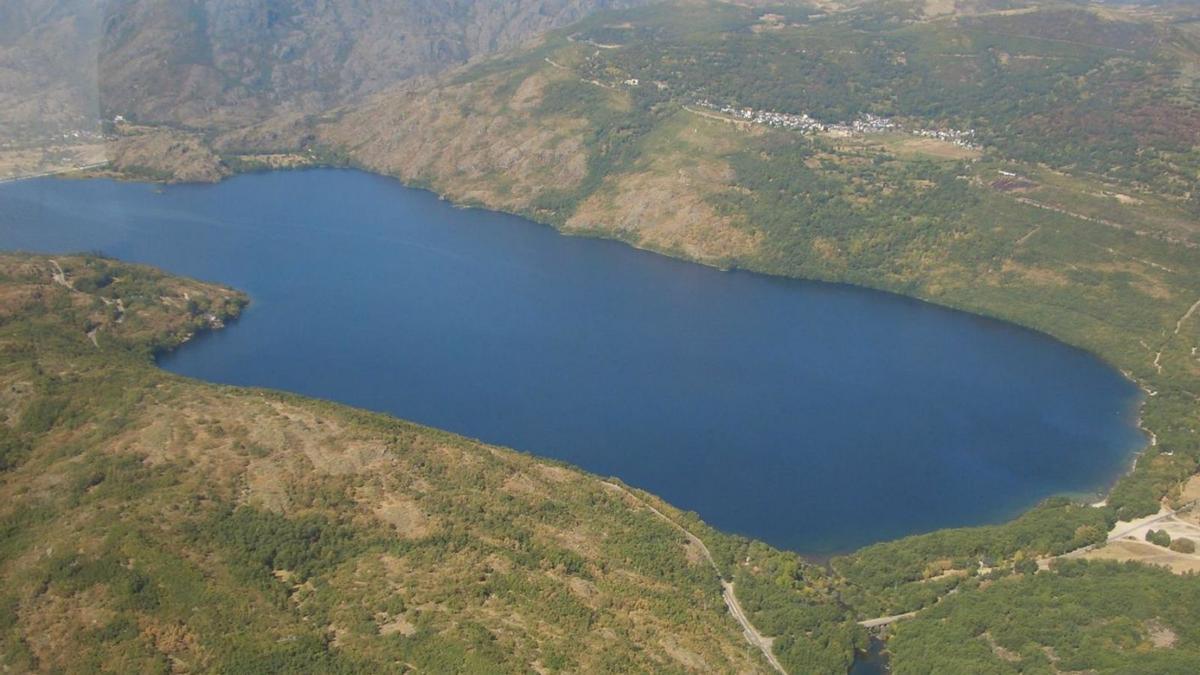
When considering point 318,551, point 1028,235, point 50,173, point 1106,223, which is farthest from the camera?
point 50,173

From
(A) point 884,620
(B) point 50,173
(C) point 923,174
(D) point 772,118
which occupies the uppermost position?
(D) point 772,118

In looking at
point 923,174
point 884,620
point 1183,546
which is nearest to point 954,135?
point 923,174

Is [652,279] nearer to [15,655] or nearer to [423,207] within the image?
[423,207]

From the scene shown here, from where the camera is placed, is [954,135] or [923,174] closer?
[923,174]

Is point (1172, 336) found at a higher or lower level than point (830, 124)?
lower

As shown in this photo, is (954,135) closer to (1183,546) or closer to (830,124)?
(830,124)

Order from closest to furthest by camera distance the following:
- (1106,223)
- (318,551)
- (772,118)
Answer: (318,551) → (1106,223) → (772,118)
